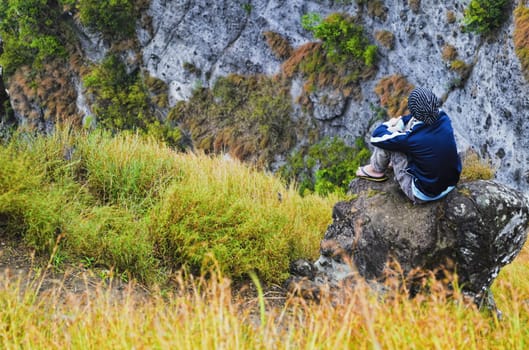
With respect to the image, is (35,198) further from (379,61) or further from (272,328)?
(379,61)

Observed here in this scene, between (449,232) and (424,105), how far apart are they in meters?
1.35

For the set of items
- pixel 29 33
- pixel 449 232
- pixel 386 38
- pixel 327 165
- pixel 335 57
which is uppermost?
pixel 386 38

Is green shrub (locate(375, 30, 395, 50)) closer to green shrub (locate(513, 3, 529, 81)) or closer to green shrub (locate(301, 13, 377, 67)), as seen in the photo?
green shrub (locate(301, 13, 377, 67))

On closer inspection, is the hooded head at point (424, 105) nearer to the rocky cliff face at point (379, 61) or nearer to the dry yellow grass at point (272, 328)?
the dry yellow grass at point (272, 328)

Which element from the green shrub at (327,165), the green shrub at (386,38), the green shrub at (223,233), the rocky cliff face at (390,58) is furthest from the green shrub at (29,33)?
the green shrub at (223,233)

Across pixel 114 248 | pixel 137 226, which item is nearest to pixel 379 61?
pixel 137 226

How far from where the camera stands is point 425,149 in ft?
16.8

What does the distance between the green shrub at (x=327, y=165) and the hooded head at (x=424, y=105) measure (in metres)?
9.69

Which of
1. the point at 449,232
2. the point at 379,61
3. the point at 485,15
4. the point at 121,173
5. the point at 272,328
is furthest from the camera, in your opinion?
the point at 379,61

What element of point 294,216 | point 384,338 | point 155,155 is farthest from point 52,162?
point 384,338

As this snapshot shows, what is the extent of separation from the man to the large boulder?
0.21 m

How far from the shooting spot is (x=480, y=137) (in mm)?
11867

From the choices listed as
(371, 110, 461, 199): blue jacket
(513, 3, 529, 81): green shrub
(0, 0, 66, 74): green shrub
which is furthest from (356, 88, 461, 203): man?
(0, 0, 66, 74): green shrub

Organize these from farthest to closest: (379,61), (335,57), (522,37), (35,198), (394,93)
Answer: (335,57) < (379,61) < (394,93) < (522,37) < (35,198)
